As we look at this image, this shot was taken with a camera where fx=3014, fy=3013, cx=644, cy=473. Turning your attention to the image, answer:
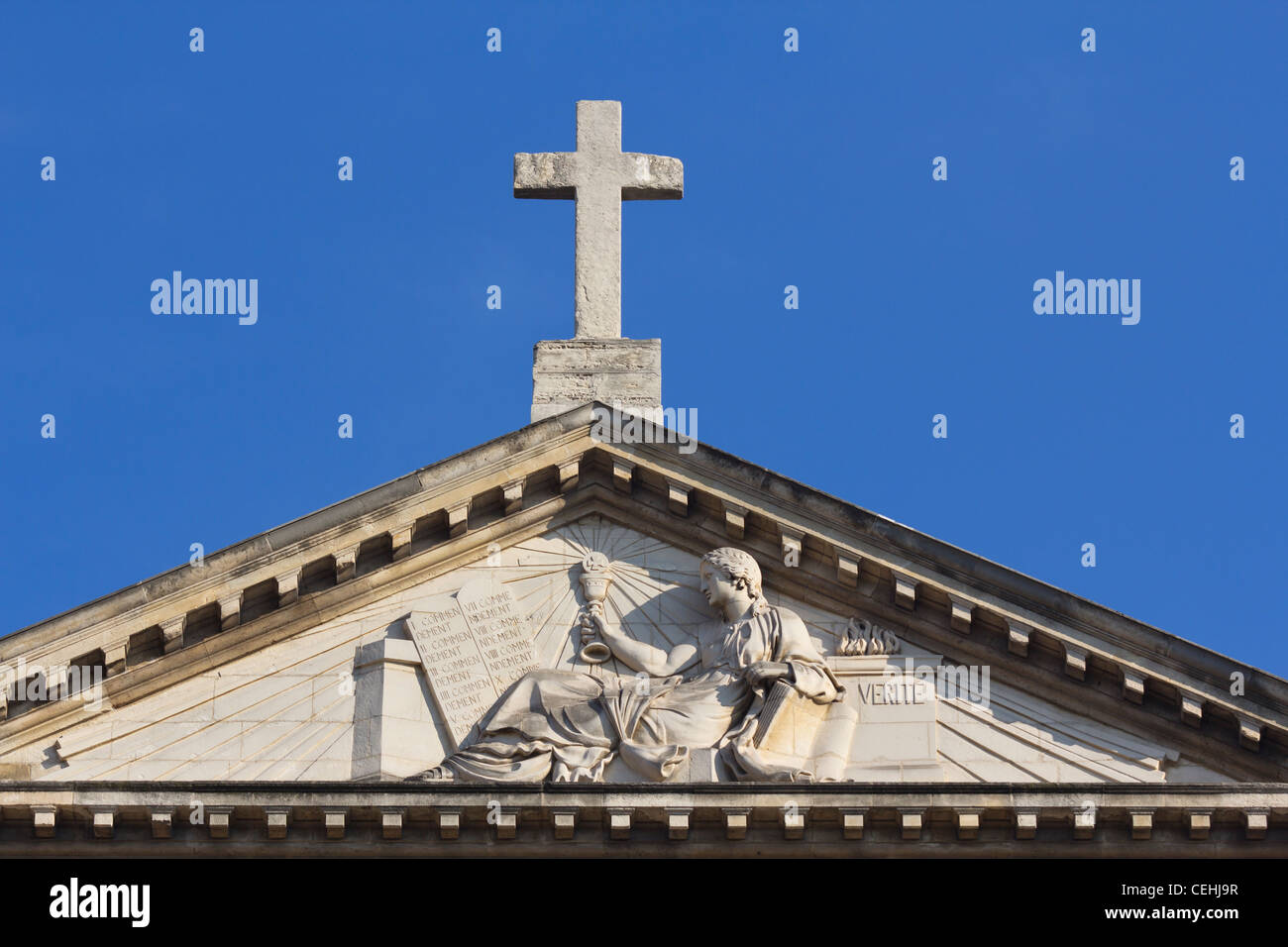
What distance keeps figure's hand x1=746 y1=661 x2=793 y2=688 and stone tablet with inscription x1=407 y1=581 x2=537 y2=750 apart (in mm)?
1886

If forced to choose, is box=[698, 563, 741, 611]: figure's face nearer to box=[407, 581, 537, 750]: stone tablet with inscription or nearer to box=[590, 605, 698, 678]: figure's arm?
box=[590, 605, 698, 678]: figure's arm

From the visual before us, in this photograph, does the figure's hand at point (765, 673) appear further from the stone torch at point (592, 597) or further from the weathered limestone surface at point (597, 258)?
the weathered limestone surface at point (597, 258)

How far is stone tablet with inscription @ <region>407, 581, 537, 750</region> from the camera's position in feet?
83.1

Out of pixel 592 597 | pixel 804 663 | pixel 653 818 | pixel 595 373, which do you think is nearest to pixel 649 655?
pixel 592 597

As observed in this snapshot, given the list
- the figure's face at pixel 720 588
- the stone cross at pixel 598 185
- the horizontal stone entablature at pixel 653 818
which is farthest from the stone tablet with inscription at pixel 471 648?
the stone cross at pixel 598 185

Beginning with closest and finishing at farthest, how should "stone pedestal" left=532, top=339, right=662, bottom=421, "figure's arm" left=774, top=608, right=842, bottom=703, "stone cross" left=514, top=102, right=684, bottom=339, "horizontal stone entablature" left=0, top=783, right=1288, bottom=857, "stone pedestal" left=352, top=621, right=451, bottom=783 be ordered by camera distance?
"horizontal stone entablature" left=0, top=783, right=1288, bottom=857 < "stone pedestal" left=352, top=621, right=451, bottom=783 < "figure's arm" left=774, top=608, right=842, bottom=703 < "stone pedestal" left=532, top=339, right=662, bottom=421 < "stone cross" left=514, top=102, right=684, bottom=339

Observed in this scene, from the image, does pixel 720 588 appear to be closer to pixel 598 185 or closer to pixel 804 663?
pixel 804 663

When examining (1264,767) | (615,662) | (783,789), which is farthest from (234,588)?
(1264,767)

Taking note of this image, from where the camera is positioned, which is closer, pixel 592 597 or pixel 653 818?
pixel 653 818

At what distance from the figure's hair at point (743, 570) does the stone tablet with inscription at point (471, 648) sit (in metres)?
1.74

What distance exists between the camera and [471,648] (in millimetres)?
25688

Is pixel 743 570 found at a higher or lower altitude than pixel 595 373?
lower

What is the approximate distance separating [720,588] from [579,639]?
4.22ft

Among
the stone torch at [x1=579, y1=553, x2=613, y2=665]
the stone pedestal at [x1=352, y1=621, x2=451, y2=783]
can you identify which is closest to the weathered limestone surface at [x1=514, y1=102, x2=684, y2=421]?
the stone torch at [x1=579, y1=553, x2=613, y2=665]
